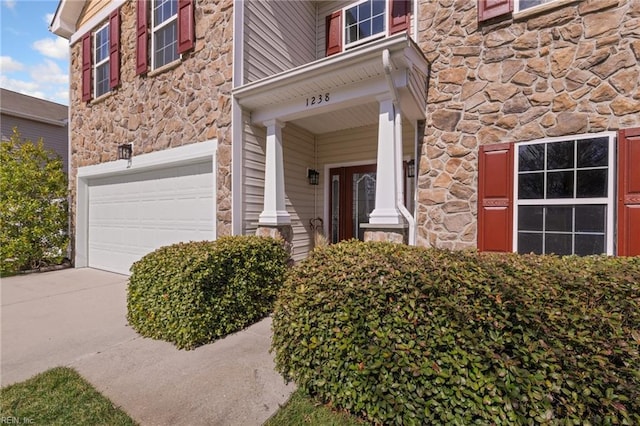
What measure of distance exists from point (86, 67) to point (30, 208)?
3.68 m

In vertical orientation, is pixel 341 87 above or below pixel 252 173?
Answer: above

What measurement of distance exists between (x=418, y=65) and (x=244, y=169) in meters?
3.09

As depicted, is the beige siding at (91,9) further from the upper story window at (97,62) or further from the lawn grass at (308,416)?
the lawn grass at (308,416)

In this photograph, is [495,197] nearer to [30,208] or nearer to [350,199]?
[350,199]

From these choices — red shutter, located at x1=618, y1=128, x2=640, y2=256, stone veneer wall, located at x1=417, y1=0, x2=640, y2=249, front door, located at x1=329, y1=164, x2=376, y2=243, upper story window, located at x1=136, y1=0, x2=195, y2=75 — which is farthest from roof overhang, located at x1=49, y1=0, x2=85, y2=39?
red shutter, located at x1=618, y1=128, x2=640, y2=256

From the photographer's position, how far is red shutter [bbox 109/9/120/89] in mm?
6523

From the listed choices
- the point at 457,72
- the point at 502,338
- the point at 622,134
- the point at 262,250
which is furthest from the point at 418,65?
the point at 502,338

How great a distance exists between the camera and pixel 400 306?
79.4 inches

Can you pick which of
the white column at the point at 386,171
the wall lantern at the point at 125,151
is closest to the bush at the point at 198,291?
the white column at the point at 386,171

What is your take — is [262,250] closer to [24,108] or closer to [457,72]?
[457,72]

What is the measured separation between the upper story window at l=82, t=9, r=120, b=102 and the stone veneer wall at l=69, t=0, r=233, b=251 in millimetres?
314

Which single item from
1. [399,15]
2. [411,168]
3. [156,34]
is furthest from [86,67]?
[411,168]

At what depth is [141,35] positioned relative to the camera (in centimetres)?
598

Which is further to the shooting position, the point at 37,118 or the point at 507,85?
the point at 37,118
